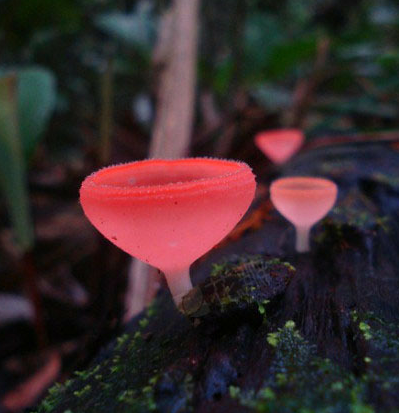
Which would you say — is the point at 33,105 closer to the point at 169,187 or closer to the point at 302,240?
the point at 302,240

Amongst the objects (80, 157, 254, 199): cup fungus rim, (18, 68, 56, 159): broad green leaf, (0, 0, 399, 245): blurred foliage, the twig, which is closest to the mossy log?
(80, 157, 254, 199): cup fungus rim

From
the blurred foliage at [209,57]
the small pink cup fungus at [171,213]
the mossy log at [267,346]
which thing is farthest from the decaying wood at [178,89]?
the small pink cup fungus at [171,213]

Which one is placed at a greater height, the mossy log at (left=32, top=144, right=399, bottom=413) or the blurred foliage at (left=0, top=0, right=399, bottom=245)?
the blurred foliage at (left=0, top=0, right=399, bottom=245)

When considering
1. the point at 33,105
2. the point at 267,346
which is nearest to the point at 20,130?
the point at 33,105

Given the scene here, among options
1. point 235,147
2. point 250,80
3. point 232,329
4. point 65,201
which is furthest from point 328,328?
point 250,80

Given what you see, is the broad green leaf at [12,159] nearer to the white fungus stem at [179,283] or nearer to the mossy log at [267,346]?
the mossy log at [267,346]

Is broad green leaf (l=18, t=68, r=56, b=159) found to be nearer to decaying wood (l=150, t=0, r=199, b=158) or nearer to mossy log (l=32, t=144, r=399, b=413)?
decaying wood (l=150, t=0, r=199, b=158)
